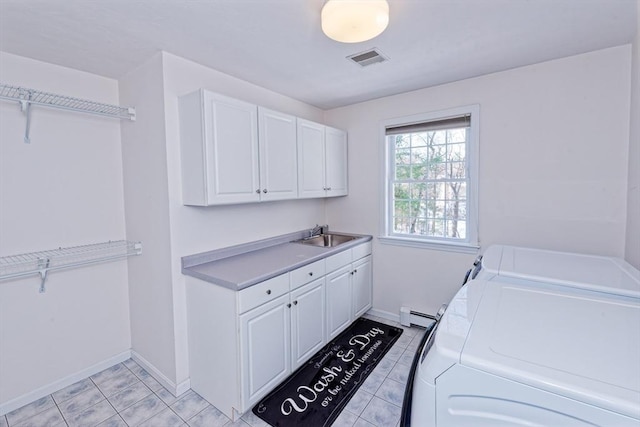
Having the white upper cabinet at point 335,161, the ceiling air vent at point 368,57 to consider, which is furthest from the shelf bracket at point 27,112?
the white upper cabinet at point 335,161

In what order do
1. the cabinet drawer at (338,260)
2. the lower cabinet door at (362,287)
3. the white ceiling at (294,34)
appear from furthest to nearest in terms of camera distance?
the lower cabinet door at (362,287), the cabinet drawer at (338,260), the white ceiling at (294,34)

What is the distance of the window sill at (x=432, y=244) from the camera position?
2705 millimetres

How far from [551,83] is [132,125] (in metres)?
3.32

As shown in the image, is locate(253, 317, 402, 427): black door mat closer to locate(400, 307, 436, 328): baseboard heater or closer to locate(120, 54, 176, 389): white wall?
locate(400, 307, 436, 328): baseboard heater

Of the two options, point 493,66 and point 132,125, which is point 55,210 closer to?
point 132,125

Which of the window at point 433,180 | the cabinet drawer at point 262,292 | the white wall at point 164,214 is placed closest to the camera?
the cabinet drawer at point 262,292

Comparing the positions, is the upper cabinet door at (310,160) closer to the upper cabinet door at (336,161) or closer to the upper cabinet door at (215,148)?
the upper cabinet door at (336,161)

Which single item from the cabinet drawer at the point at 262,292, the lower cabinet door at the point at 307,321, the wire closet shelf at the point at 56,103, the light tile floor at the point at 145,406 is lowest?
the light tile floor at the point at 145,406

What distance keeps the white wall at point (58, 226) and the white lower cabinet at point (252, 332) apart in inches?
35.3

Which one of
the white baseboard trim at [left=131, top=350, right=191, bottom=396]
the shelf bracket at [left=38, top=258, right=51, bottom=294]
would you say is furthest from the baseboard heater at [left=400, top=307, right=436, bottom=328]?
the shelf bracket at [left=38, top=258, right=51, bottom=294]

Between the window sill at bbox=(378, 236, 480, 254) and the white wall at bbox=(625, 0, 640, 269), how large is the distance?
97 centimetres

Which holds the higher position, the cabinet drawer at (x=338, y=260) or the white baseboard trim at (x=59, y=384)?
the cabinet drawer at (x=338, y=260)

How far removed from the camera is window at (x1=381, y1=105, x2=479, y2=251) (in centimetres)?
270

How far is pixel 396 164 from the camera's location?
126 inches
